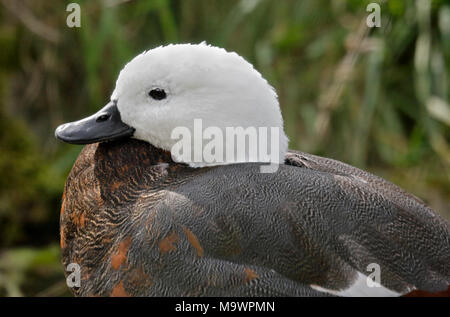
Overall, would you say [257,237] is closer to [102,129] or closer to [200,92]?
[200,92]

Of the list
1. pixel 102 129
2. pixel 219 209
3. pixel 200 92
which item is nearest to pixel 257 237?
pixel 219 209

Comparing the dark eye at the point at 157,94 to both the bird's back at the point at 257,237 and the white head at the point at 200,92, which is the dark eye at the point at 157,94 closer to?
the white head at the point at 200,92

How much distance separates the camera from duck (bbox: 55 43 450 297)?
1518 millimetres

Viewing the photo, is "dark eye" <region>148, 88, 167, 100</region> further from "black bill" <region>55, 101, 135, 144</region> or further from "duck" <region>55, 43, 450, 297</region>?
"black bill" <region>55, 101, 135, 144</region>

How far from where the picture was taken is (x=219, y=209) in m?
1.55

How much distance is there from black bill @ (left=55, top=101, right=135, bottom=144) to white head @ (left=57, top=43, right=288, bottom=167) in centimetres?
8

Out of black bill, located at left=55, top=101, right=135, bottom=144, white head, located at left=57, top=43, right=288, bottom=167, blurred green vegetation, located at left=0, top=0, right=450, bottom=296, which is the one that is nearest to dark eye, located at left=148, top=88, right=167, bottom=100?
white head, located at left=57, top=43, right=288, bottom=167

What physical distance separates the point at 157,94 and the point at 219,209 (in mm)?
327

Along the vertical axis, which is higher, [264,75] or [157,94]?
[157,94]

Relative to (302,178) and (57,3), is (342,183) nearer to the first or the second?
(302,178)

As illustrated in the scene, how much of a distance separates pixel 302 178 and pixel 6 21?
101 inches

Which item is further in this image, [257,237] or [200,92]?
[200,92]

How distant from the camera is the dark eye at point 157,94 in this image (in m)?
1.68

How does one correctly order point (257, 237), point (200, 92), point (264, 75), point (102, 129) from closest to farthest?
1. point (257, 237)
2. point (200, 92)
3. point (102, 129)
4. point (264, 75)
